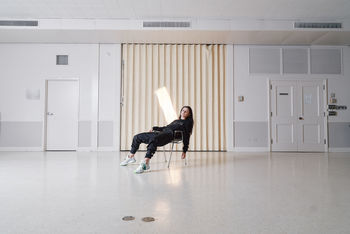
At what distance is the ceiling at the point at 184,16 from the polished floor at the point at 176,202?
3537 mm

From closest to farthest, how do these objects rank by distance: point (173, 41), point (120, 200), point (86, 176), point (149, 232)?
Answer: 1. point (149, 232)
2. point (120, 200)
3. point (86, 176)
4. point (173, 41)

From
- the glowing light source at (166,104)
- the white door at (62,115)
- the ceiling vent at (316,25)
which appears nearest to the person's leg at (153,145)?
the glowing light source at (166,104)

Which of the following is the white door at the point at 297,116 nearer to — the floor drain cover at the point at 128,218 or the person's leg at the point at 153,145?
the person's leg at the point at 153,145

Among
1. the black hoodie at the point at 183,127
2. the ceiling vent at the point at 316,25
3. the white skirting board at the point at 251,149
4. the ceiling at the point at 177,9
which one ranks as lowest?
the white skirting board at the point at 251,149

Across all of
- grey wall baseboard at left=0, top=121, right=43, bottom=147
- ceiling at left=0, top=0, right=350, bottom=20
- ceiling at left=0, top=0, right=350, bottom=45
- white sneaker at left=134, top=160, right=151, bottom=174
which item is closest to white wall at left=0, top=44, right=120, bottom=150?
grey wall baseboard at left=0, top=121, right=43, bottom=147

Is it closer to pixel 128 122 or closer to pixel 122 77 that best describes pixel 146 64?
pixel 122 77

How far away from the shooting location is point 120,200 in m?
2.11

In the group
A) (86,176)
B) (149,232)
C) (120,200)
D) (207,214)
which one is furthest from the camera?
(86,176)

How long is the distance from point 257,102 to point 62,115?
17.0 ft

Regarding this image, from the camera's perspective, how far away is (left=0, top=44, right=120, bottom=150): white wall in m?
6.59

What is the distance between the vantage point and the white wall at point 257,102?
6.64 m

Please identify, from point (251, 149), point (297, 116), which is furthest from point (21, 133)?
point (297, 116)

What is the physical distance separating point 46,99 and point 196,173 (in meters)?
5.10

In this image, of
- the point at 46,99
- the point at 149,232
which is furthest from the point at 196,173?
the point at 46,99
